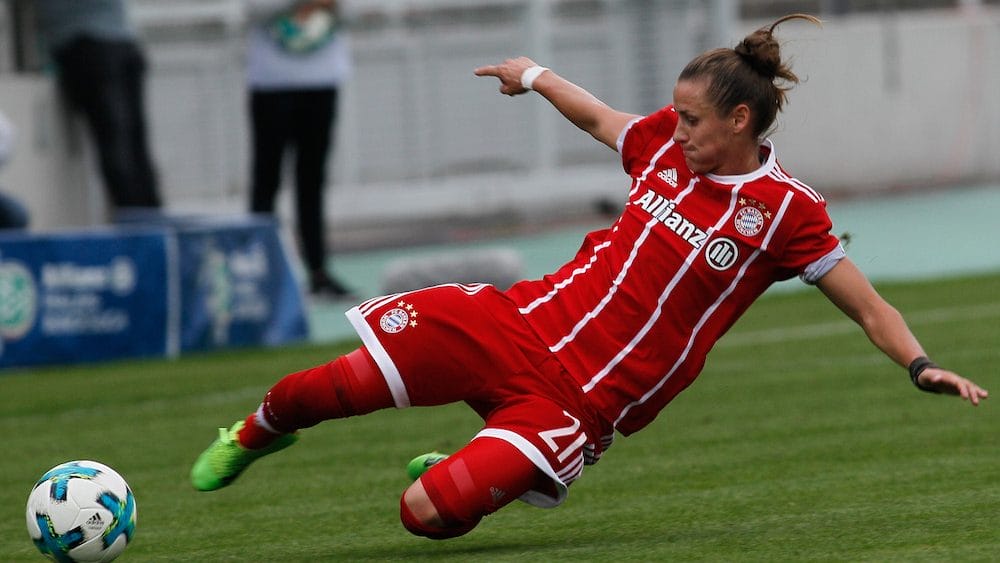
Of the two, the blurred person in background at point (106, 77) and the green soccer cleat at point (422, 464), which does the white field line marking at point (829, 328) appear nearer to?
the blurred person in background at point (106, 77)

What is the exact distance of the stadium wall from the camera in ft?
50.4

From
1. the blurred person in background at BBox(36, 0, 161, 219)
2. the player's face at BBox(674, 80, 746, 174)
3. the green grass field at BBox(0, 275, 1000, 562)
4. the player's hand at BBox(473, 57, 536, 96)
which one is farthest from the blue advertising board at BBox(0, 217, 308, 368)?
the player's face at BBox(674, 80, 746, 174)

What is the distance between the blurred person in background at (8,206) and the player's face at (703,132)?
6572mm

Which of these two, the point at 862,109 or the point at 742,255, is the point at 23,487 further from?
the point at 862,109

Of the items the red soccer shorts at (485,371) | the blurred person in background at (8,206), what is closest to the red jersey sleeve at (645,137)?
the red soccer shorts at (485,371)

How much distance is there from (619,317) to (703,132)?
556 mm

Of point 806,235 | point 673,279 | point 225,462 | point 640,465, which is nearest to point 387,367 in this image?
point 225,462

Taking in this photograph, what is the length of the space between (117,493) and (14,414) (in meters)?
3.80

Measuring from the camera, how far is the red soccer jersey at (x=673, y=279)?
5246 millimetres

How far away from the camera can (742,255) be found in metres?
5.28

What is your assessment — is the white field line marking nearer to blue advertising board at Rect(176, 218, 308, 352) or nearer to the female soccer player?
blue advertising board at Rect(176, 218, 308, 352)

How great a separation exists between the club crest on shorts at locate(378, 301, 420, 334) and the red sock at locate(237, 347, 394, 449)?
0.09 m

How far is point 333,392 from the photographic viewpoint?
532cm

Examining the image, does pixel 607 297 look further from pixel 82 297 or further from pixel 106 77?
pixel 106 77
